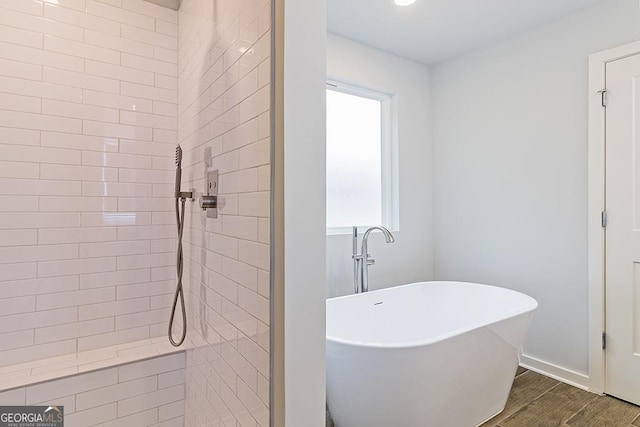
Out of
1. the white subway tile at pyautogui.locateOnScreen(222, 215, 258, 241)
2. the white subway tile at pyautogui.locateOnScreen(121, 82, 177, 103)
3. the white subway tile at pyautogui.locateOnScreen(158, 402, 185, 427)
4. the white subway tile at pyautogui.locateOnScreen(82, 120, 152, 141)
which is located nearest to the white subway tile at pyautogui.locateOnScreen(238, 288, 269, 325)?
the white subway tile at pyautogui.locateOnScreen(222, 215, 258, 241)

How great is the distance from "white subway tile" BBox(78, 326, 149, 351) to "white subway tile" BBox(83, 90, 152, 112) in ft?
4.12

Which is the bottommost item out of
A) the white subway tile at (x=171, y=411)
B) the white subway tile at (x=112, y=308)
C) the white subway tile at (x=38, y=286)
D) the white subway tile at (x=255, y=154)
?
the white subway tile at (x=171, y=411)

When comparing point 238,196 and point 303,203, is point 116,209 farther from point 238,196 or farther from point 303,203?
point 303,203

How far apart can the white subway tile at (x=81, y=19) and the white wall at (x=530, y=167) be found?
259 centimetres

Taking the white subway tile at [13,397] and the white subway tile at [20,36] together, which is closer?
the white subway tile at [13,397]

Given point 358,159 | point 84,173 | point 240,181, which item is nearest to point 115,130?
point 84,173

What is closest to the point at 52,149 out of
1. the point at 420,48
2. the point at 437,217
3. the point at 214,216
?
the point at 214,216

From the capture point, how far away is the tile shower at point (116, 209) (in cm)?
137

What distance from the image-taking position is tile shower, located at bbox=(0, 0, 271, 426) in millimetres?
1366

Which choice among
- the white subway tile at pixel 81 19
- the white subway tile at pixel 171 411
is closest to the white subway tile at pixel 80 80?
the white subway tile at pixel 81 19

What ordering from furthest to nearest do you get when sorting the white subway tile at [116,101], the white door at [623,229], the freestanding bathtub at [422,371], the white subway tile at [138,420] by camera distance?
the white door at [623,229], the white subway tile at [116,101], the white subway tile at [138,420], the freestanding bathtub at [422,371]

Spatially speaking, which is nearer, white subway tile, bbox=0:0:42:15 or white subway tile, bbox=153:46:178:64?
white subway tile, bbox=0:0:42:15

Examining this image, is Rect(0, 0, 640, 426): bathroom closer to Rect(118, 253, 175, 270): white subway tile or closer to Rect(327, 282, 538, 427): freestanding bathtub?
Rect(118, 253, 175, 270): white subway tile

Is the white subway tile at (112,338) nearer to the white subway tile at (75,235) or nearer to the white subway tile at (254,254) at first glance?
the white subway tile at (75,235)
